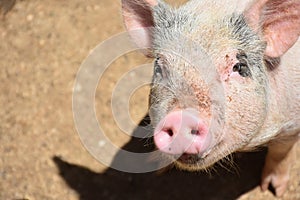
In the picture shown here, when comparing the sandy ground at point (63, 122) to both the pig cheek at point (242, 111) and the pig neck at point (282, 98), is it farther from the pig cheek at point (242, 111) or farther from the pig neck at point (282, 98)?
the pig cheek at point (242, 111)

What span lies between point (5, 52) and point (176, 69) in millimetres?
→ 2151

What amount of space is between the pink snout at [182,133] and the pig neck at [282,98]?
1.69 ft

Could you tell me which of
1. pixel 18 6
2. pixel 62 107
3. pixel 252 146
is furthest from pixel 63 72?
pixel 252 146

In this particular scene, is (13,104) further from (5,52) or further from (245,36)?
(245,36)

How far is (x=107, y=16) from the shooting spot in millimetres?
4449

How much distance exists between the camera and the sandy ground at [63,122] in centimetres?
374

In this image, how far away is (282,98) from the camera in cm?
294

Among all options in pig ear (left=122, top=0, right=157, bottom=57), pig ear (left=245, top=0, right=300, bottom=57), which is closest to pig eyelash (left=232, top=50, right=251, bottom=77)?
pig ear (left=245, top=0, right=300, bottom=57)

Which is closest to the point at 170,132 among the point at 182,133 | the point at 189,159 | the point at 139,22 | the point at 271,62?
the point at 182,133

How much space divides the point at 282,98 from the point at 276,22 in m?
0.39

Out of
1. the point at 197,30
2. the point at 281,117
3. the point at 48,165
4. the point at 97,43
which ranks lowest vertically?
the point at 48,165

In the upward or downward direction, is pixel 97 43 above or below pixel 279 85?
below

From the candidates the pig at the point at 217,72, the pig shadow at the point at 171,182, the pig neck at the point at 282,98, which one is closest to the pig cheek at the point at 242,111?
the pig at the point at 217,72

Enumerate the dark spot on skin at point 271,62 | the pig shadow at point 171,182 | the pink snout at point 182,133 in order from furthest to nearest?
the pig shadow at point 171,182, the dark spot on skin at point 271,62, the pink snout at point 182,133
